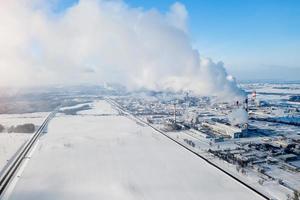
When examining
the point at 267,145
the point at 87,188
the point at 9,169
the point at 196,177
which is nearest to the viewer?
the point at 87,188

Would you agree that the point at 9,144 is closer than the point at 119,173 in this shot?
No

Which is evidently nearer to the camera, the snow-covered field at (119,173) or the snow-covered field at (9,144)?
the snow-covered field at (119,173)

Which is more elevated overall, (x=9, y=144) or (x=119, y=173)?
(x=9, y=144)

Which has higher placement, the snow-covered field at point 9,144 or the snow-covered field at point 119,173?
the snow-covered field at point 9,144

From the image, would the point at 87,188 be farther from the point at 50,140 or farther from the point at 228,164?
the point at 50,140

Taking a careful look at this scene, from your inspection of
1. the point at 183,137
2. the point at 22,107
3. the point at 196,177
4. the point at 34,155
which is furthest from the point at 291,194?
the point at 22,107

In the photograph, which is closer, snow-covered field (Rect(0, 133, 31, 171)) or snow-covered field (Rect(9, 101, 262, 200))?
snow-covered field (Rect(9, 101, 262, 200))

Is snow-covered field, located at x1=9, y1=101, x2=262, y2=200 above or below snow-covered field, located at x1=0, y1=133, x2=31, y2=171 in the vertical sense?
below

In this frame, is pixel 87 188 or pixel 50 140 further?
pixel 50 140
